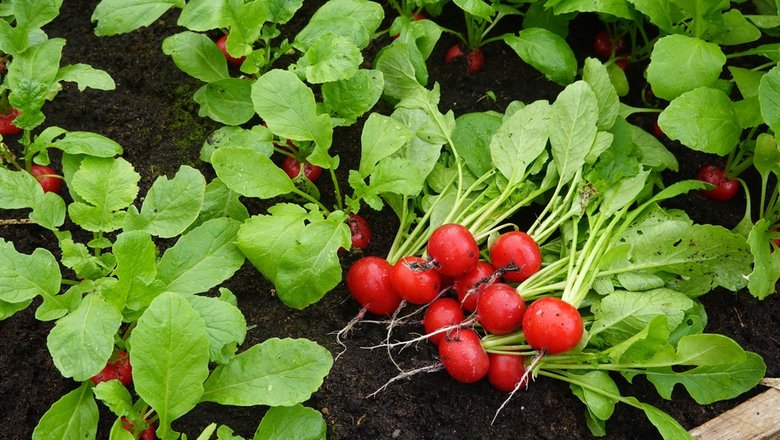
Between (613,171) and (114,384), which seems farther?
(613,171)

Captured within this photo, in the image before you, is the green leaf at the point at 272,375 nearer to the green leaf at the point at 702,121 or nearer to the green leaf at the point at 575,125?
the green leaf at the point at 575,125

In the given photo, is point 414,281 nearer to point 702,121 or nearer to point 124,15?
point 702,121

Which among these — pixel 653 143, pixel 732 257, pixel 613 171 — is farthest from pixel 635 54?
pixel 732 257

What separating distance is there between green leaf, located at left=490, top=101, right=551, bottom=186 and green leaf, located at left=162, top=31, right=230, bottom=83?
0.82 metres

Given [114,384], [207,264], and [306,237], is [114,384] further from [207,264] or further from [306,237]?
[306,237]

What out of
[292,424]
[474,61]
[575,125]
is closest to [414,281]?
[292,424]

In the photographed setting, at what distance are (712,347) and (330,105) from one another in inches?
45.7

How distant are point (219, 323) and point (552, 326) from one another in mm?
771

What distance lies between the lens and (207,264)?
1.94 m

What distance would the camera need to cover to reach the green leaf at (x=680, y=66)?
220cm

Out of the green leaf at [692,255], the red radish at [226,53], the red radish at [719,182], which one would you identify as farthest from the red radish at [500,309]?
the red radish at [226,53]

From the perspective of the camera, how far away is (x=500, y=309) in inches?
77.8

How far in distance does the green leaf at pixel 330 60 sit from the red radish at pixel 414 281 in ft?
1.68

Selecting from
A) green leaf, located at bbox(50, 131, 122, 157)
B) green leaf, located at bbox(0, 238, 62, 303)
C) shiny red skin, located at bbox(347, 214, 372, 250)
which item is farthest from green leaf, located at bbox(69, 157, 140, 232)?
shiny red skin, located at bbox(347, 214, 372, 250)
